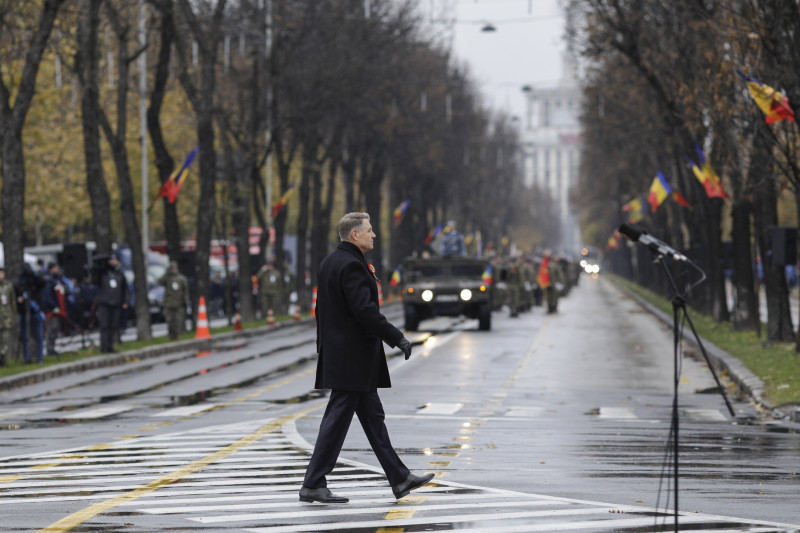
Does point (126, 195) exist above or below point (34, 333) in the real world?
above

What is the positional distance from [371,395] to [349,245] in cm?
97

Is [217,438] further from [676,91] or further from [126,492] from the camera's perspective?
[676,91]

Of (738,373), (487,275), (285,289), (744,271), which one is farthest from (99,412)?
(285,289)

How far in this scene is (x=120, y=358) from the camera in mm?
29250

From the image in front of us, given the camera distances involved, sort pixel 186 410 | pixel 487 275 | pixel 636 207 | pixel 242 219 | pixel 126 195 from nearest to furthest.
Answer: pixel 186 410, pixel 126 195, pixel 487 275, pixel 242 219, pixel 636 207

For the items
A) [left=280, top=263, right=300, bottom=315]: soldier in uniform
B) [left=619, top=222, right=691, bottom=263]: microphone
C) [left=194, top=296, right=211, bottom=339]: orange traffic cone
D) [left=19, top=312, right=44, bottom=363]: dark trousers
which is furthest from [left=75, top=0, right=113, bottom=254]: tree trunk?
[left=619, top=222, right=691, bottom=263]: microphone

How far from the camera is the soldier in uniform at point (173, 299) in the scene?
3609 cm

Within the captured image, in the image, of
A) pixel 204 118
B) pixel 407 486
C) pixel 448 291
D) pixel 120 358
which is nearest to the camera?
pixel 407 486

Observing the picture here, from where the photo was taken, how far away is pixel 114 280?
3009 cm

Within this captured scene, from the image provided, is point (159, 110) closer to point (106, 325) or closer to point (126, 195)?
point (126, 195)

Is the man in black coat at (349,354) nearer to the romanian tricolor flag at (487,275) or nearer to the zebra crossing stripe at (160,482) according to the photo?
the zebra crossing stripe at (160,482)

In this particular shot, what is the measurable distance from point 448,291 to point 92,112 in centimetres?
1214

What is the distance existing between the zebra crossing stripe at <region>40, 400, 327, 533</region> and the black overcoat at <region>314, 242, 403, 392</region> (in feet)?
4.92

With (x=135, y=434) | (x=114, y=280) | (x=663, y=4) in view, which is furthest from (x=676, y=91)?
(x=135, y=434)
